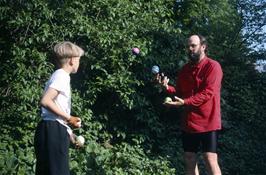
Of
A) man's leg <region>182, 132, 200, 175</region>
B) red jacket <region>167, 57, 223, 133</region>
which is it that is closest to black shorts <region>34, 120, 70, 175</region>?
red jacket <region>167, 57, 223, 133</region>

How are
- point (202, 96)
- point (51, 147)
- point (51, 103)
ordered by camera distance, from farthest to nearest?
1. point (202, 96)
2. point (51, 147)
3. point (51, 103)

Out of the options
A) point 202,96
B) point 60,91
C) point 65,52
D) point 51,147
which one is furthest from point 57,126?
point 202,96

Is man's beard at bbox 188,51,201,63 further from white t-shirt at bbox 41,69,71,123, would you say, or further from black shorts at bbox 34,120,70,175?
black shorts at bbox 34,120,70,175

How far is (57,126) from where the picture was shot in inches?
189

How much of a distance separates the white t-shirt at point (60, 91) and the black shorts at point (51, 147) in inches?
2.3

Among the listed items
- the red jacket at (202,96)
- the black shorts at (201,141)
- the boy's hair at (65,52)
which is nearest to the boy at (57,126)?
the boy's hair at (65,52)

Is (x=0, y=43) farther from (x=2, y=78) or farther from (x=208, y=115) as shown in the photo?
(x=208, y=115)

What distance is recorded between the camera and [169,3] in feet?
29.8

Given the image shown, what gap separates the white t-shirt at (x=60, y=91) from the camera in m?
4.73

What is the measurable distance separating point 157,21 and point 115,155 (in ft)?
7.88

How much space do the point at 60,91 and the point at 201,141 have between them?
1.88 metres

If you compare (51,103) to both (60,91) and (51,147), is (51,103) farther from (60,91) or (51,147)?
(51,147)

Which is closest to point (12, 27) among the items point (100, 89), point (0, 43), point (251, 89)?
point (0, 43)

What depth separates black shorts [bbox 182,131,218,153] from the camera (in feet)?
19.3
